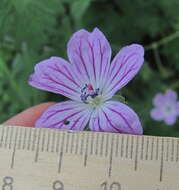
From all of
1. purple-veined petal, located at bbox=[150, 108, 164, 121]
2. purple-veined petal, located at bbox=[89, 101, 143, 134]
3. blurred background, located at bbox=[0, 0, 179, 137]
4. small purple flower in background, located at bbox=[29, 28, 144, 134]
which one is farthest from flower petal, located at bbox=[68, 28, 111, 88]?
purple-veined petal, located at bbox=[150, 108, 164, 121]

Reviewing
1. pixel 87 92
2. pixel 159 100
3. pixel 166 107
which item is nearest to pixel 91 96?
pixel 87 92

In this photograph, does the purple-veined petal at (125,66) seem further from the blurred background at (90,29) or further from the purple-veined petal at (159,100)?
the purple-veined petal at (159,100)

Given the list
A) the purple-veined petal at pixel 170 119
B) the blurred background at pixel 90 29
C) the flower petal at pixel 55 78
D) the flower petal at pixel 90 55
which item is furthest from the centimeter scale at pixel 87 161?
the purple-veined petal at pixel 170 119

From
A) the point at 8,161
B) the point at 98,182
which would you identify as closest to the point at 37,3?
the point at 8,161

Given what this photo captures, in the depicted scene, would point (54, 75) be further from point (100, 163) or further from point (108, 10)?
point (108, 10)

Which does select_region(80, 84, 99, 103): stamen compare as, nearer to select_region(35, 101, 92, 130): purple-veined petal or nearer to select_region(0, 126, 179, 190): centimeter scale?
select_region(35, 101, 92, 130): purple-veined petal

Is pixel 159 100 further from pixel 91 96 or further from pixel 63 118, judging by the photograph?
pixel 63 118
